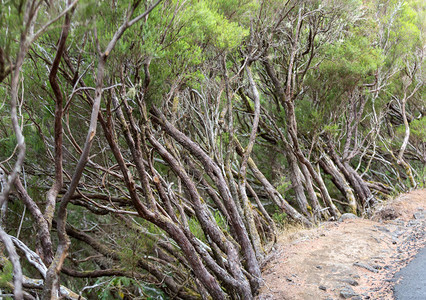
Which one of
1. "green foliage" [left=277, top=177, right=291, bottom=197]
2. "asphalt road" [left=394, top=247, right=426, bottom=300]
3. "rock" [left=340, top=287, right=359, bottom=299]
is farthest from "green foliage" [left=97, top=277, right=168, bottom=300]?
"green foliage" [left=277, top=177, right=291, bottom=197]

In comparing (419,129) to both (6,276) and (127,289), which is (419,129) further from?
(6,276)

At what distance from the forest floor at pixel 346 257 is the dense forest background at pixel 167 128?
473mm

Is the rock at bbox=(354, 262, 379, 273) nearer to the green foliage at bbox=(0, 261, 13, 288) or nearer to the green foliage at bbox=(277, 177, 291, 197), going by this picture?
the green foliage at bbox=(277, 177, 291, 197)

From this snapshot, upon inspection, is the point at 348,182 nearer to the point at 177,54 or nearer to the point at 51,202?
the point at 177,54

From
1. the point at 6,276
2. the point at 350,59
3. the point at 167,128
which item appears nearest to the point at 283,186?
the point at 350,59

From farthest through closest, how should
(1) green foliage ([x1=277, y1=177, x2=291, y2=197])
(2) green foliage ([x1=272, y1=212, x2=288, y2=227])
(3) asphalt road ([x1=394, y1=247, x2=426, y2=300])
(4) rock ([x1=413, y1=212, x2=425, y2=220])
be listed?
(1) green foliage ([x1=277, y1=177, x2=291, y2=197]) < (2) green foliage ([x1=272, y1=212, x2=288, y2=227]) < (4) rock ([x1=413, y1=212, x2=425, y2=220]) < (3) asphalt road ([x1=394, y1=247, x2=426, y2=300])

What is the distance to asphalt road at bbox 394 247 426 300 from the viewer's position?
459cm

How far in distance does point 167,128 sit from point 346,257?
3967mm

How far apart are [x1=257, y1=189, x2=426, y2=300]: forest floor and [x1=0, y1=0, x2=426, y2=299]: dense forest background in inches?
18.6

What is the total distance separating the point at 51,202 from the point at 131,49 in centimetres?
206

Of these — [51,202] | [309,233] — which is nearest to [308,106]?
[309,233]

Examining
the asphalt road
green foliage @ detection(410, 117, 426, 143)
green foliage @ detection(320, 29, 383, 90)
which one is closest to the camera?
the asphalt road

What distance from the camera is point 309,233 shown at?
7738mm

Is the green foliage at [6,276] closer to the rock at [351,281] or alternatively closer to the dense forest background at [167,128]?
the dense forest background at [167,128]
